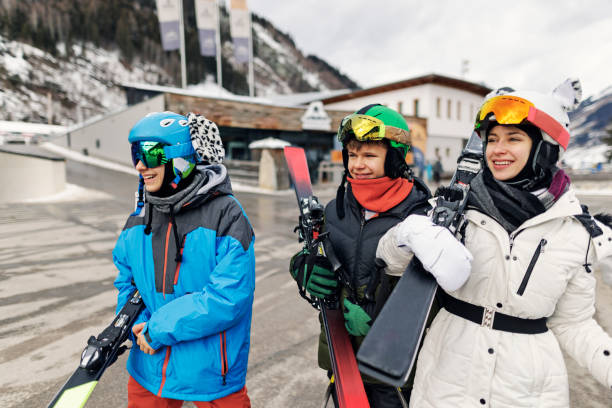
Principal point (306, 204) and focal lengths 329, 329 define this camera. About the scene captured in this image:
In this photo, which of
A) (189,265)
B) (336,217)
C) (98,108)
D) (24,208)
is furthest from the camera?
(98,108)

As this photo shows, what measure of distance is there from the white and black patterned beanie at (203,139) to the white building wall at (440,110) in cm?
2696

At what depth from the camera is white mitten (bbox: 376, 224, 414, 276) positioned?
1.27 meters

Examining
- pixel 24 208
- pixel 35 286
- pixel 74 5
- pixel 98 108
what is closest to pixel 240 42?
pixel 24 208

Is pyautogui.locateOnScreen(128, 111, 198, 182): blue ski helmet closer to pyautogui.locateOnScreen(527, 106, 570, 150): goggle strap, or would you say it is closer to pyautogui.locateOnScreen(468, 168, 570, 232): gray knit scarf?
pyautogui.locateOnScreen(468, 168, 570, 232): gray knit scarf

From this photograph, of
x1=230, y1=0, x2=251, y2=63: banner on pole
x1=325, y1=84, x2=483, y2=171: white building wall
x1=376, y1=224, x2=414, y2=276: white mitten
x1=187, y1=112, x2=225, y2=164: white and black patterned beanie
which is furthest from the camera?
x1=325, y1=84, x2=483, y2=171: white building wall

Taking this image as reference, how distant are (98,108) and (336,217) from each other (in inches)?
2655

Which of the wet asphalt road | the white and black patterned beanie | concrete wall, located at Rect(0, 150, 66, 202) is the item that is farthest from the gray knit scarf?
concrete wall, located at Rect(0, 150, 66, 202)

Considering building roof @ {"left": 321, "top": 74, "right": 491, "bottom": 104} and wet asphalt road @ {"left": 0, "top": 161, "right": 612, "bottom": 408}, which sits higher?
building roof @ {"left": 321, "top": 74, "right": 491, "bottom": 104}

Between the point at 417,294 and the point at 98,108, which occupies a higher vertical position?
the point at 98,108

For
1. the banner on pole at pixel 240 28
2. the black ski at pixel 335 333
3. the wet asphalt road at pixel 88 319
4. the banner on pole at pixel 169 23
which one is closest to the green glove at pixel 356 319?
the black ski at pixel 335 333

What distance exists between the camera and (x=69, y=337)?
3.16 m

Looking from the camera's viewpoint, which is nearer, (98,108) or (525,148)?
(525,148)

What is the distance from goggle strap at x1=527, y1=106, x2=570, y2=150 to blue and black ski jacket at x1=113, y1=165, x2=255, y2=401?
1.27 meters

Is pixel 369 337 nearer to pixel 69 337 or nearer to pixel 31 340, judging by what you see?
pixel 69 337
